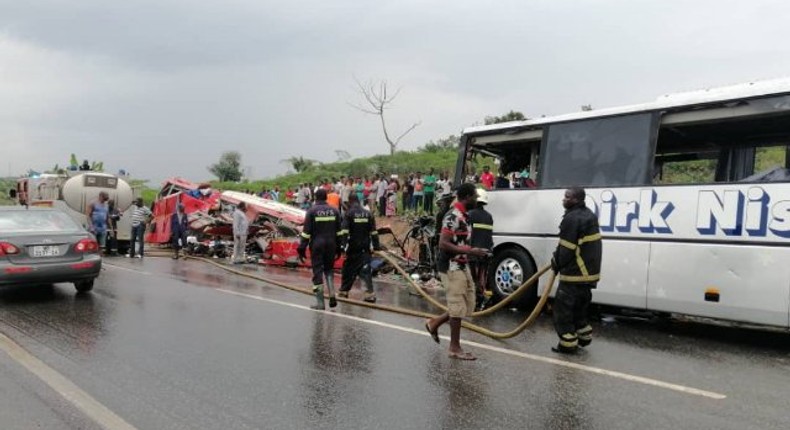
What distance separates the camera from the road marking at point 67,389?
14.2 ft

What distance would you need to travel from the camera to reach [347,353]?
6395mm

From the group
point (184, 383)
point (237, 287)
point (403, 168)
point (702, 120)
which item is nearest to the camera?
point (184, 383)

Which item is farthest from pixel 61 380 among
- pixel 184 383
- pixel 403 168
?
pixel 403 168

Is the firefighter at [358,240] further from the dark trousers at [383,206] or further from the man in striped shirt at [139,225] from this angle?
the dark trousers at [383,206]

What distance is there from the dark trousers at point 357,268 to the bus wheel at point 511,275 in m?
1.97

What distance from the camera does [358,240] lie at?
10133mm

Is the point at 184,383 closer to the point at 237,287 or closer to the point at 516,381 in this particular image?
the point at 516,381

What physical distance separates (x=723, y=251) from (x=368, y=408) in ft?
16.8

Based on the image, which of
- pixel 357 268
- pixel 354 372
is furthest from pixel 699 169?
pixel 354 372

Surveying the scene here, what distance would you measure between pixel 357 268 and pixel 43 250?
4.71 meters

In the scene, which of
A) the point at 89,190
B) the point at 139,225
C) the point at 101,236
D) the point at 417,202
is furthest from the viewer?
the point at 417,202

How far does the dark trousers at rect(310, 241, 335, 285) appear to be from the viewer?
9.06 metres

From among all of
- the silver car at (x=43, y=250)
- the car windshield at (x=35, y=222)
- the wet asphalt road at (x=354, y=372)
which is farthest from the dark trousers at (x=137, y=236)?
the wet asphalt road at (x=354, y=372)

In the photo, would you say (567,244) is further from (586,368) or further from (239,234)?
(239,234)
